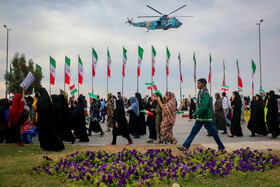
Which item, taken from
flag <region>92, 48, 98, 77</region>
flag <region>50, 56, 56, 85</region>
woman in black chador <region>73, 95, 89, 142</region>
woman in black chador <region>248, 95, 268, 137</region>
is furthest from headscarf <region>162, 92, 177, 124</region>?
flag <region>92, 48, 98, 77</region>

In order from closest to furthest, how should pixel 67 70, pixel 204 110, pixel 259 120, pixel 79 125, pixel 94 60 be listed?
pixel 204 110 < pixel 79 125 < pixel 259 120 < pixel 67 70 < pixel 94 60

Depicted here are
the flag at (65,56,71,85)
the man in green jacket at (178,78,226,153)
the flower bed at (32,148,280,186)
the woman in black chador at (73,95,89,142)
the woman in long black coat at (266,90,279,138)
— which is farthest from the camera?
the flag at (65,56,71,85)

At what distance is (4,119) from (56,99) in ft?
7.77

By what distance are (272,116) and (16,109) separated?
383 inches

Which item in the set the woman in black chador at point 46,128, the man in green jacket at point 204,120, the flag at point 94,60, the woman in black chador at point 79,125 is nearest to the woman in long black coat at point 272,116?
the man in green jacket at point 204,120

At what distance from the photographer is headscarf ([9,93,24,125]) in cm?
944

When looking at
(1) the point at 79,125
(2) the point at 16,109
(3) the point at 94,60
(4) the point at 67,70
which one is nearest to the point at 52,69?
(4) the point at 67,70

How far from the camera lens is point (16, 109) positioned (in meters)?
9.45

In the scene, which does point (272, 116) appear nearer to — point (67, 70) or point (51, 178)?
point (51, 178)

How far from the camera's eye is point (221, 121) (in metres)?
13.1

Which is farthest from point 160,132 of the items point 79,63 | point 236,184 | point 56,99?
point 79,63

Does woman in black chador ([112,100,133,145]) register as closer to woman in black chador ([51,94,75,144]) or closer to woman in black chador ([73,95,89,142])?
woman in black chador ([51,94,75,144])

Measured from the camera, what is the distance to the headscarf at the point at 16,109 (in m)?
9.44

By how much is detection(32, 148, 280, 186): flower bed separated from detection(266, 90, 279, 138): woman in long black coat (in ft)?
17.8
